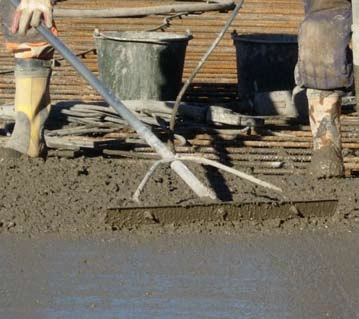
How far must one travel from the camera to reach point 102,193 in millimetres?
6953

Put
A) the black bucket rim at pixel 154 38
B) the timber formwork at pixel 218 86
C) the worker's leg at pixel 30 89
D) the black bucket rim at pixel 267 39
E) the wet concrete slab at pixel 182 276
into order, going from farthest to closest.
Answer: the black bucket rim at pixel 267 39, the black bucket rim at pixel 154 38, the timber formwork at pixel 218 86, the worker's leg at pixel 30 89, the wet concrete slab at pixel 182 276

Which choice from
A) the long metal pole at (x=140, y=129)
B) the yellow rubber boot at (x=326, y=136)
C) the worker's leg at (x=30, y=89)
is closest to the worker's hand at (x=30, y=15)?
the long metal pole at (x=140, y=129)

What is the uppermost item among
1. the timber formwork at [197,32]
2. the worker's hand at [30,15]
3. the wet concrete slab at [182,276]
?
the worker's hand at [30,15]

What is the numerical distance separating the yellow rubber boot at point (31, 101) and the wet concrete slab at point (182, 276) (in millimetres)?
→ 1531

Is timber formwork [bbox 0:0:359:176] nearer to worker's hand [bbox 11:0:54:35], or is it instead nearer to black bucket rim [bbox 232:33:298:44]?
black bucket rim [bbox 232:33:298:44]

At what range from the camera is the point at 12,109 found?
837 cm

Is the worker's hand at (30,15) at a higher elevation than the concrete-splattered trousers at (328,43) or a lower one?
higher

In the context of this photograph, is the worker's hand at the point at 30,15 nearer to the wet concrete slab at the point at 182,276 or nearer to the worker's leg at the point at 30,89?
the worker's leg at the point at 30,89

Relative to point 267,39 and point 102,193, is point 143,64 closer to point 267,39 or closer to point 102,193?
point 267,39

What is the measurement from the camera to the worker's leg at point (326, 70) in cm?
743

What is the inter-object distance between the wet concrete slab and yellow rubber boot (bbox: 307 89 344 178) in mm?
1115

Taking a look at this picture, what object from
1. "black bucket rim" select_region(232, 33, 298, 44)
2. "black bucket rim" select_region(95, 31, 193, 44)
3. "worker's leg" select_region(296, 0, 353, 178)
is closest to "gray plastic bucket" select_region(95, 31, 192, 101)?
"black bucket rim" select_region(95, 31, 193, 44)

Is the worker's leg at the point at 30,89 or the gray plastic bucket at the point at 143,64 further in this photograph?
the gray plastic bucket at the point at 143,64

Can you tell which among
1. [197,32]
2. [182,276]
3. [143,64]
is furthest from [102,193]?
[197,32]
